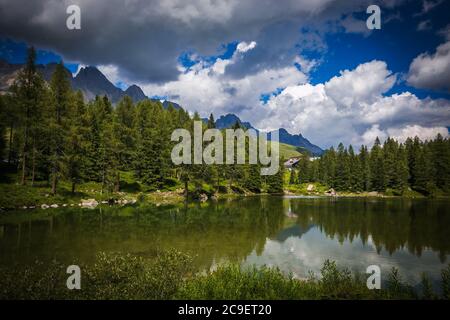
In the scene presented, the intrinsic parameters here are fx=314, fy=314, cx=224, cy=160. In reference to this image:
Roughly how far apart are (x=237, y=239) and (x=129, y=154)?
183ft

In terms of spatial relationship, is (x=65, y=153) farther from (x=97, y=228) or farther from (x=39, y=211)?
(x=97, y=228)

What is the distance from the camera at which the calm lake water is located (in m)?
22.3

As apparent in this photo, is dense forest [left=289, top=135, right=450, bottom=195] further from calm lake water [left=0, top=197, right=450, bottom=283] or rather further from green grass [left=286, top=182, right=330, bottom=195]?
calm lake water [left=0, top=197, right=450, bottom=283]

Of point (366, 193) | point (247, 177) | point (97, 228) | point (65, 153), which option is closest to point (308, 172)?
point (366, 193)

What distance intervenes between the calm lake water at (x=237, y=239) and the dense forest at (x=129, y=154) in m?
14.2

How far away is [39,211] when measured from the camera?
4250cm

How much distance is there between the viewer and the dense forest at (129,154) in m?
49.7

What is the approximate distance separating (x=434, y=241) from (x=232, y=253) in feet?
65.3

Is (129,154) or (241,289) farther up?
(129,154)

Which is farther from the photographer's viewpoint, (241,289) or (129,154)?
(129,154)

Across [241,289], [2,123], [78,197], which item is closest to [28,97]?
[2,123]

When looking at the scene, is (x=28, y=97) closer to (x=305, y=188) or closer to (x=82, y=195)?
(x=82, y=195)

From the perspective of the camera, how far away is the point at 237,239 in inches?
1192

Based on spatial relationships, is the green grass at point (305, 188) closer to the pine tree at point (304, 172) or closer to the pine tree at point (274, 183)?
the pine tree at point (304, 172)
